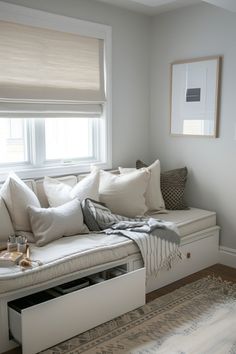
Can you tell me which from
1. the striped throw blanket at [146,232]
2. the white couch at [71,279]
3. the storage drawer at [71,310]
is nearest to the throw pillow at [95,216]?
the striped throw blanket at [146,232]

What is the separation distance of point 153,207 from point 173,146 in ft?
2.55

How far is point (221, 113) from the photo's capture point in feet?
12.2

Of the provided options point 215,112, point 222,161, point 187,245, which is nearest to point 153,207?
point 187,245

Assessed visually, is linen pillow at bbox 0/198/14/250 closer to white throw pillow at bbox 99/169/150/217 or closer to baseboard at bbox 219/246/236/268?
white throw pillow at bbox 99/169/150/217

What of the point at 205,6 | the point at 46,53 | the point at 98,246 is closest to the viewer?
the point at 98,246

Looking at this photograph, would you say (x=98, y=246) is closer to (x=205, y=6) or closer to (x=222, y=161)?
(x=222, y=161)

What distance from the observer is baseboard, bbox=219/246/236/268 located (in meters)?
3.79

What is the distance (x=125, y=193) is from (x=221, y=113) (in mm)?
1154

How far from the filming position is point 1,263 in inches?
96.8

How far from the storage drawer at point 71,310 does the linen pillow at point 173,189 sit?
1159 mm

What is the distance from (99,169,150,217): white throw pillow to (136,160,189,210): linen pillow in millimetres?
392

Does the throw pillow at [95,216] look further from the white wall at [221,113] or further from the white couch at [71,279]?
the white wall at [221,113]

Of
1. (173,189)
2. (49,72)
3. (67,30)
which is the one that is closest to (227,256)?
(173,189)

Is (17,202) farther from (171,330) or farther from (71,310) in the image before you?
(171,330)
